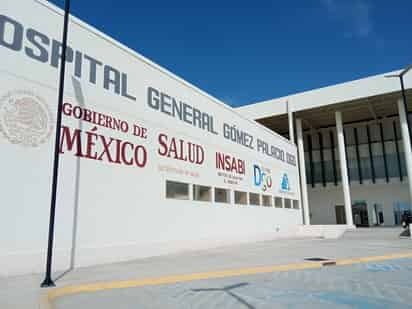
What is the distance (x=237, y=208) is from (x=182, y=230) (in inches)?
219

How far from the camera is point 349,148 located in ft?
135

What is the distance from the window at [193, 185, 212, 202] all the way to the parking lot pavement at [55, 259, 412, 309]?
315 inches

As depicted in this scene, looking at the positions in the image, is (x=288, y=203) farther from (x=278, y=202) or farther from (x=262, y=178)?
(x=262, y=178)

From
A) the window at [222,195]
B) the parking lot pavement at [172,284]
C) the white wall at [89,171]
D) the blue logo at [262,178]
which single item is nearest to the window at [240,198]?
the window at [222,195]

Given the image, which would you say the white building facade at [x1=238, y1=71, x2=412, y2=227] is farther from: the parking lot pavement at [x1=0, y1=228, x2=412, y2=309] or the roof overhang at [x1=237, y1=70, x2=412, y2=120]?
the parking lot pavement at [x1=0, y1=228, x2=412, y2=309]

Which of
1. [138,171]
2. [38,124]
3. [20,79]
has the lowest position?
[138,171]

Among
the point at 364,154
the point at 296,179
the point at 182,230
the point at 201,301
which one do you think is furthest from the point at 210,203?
the point at 364,154

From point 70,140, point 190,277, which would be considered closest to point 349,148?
point 190,277

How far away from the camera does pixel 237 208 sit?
19.6m

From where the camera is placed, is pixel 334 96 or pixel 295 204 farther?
pixel 334 96

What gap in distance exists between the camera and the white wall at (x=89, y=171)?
9109mm

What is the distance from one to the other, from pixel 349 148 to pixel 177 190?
32.2m

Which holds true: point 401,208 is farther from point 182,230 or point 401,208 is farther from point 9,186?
point 9,186

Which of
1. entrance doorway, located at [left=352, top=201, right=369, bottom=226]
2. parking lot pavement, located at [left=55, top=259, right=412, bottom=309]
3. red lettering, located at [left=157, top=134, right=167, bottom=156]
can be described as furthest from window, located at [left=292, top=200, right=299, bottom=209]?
parking lot pavement, located at [left=55, top=259, right=412, bottom=309]
